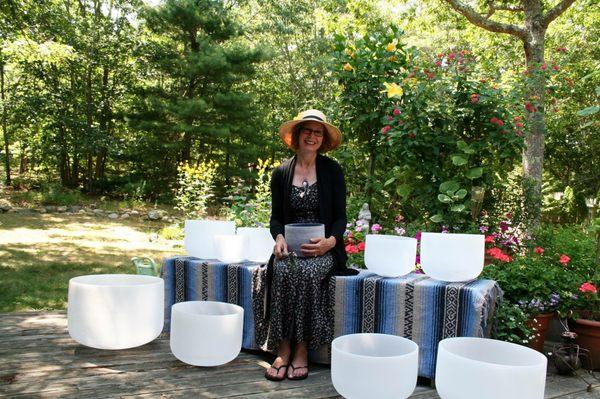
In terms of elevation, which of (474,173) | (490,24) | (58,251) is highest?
(490,24)

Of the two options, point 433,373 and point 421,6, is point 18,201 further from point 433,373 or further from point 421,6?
point 433,373

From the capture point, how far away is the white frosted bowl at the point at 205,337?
1.99 m

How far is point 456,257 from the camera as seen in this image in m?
2.06

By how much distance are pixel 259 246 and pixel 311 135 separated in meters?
0.63

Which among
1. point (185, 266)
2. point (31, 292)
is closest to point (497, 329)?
point (185, 266)

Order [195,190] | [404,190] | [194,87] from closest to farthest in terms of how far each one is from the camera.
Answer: [404,190] < [195,190] < [194,87]

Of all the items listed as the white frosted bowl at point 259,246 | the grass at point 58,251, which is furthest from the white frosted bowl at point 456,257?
the grass at point 58,251

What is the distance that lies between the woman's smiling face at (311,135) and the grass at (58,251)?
2.03 meters

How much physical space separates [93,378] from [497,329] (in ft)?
5.36

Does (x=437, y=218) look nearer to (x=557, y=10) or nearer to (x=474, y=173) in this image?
(x=474, y=173)

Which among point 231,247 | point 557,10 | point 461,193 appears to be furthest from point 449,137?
point 557,10

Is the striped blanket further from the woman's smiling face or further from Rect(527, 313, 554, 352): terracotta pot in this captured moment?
the woman's smiling face

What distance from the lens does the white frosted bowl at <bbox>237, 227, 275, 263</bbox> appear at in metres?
2.55

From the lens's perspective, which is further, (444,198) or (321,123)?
(444,198)
